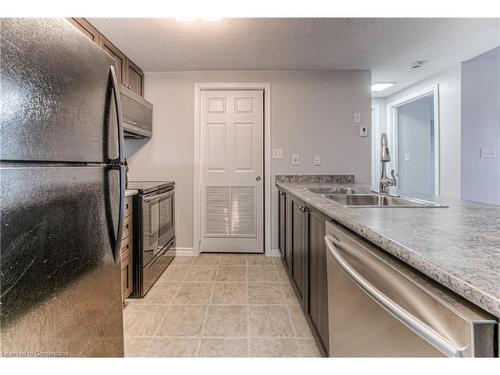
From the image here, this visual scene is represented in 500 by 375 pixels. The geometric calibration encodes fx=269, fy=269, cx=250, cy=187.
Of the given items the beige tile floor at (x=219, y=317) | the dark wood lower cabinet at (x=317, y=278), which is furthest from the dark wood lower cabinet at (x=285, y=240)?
the dark wood lower cabinet at (x=317, y=278)

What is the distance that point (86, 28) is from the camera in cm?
213

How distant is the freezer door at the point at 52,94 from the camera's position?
676 mm

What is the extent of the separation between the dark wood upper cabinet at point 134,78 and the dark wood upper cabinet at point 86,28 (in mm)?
550

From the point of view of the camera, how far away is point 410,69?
3314mm

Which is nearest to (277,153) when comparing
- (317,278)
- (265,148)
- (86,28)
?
(265,148)

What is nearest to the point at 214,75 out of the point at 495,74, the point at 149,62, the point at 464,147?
the point at 149,62

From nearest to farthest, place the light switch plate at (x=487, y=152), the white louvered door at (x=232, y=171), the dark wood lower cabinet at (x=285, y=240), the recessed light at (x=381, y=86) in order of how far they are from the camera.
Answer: the dark wood lower cabinet at (x=285, y=240)
the light switch plate at (x=487, y=152)
the white louvered door at (x=232, y=171)
the recessed light at (x=381, y=86)

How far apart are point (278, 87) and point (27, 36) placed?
284 cm

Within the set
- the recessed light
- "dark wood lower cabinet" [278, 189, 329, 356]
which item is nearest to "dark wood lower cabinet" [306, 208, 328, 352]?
"dark wood lower cabinet" [278, 189, 329, 356]

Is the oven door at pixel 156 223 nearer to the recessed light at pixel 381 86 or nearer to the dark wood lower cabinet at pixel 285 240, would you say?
the dark wood lower cabinet at pixel 285 240

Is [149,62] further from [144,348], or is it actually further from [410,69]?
[410,69]

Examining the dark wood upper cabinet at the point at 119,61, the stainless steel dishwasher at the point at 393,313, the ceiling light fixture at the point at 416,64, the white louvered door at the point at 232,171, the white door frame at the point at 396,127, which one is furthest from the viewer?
the white door frame at the point at 396,127

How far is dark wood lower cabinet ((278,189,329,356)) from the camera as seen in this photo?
134 centimetres

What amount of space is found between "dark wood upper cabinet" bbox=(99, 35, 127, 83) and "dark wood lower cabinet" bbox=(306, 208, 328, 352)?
2.31 meters
